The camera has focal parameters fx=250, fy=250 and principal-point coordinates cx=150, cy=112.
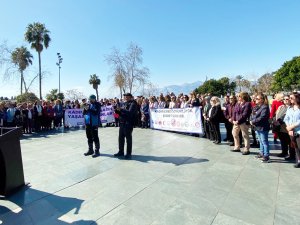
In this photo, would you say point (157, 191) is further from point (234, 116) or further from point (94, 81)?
point (94, 81)

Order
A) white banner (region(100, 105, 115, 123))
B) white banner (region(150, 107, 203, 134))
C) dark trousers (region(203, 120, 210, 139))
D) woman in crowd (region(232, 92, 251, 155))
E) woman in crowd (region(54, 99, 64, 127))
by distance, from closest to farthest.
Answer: woman in crowd (region(232, 92, 251, 155)), dark trousers (region(203, 120, 210, 139)), white banner (region(150, 107, 203, 134)), woman in crowd (region(54, 99, 64, 127)), white banner (region(100, 105, 115, 123))

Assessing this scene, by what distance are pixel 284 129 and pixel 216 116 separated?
2464 mm

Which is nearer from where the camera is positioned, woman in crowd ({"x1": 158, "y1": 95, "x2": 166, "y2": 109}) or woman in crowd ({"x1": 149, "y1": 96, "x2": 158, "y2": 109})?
woman in crowd ({"x1": 158, "y1": 95, "x2": 166, "y2": 109})

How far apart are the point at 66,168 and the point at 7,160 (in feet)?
6.37

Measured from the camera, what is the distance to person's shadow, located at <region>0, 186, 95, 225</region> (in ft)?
12.0

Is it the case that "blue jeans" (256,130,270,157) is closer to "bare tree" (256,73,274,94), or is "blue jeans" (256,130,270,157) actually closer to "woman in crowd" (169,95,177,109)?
"woman in crowd" (169,95,177,109)

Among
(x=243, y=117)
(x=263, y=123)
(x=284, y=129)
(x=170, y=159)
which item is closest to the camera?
(x=263, y=123)

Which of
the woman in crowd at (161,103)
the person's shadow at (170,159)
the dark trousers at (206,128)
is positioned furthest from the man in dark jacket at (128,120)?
the woman in crowd at (161,103)

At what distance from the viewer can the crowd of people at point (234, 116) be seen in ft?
21.1

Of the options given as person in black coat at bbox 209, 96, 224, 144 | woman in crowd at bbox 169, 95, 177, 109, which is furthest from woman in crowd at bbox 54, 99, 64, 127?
person in black coat at bbox 209, 96, 224, 144

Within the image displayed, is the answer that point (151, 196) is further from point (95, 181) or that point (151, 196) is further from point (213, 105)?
point (213, 105)

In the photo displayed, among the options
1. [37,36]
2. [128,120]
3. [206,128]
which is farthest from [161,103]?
[37,36]

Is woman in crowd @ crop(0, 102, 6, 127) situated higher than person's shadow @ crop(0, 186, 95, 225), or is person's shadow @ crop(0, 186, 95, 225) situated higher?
woman in crowd @ crop(0, 102, 6, 127)

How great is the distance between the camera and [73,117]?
50.6ft
